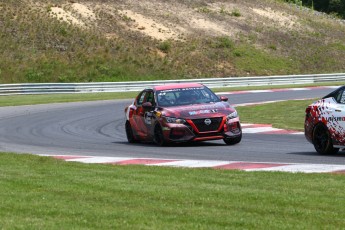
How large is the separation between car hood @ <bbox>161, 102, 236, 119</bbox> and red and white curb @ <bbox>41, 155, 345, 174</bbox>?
3084 mm

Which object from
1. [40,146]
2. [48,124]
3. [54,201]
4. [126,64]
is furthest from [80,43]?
[54,201]

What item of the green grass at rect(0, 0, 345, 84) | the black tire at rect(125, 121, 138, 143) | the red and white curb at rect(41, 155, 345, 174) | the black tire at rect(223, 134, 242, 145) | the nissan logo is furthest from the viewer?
the green grass at rect(0, 0, 345, 84)

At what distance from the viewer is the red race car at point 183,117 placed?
19.0 metres

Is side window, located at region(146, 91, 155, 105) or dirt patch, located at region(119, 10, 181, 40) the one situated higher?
side window, located at region(146, 91, 155, 105)

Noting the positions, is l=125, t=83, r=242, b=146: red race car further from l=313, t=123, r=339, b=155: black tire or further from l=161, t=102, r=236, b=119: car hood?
l=313, t=123, r=339, b=155: black tire

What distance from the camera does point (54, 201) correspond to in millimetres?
9680

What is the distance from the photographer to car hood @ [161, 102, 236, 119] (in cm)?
1902

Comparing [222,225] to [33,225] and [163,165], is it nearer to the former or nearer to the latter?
[33,225]

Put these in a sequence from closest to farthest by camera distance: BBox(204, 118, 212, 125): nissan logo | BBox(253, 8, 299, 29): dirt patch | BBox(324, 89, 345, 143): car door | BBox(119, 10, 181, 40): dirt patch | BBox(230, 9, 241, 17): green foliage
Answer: BBox(324, 89, 345, 143): car door < BBox(204, 118, 212, 125): nissan logo < BBox(119, 10, 181, 40): dirt patch < BBox(230, 9, 241, 17): green foliage < BBox(253, 8, 299, 29): dirt patch

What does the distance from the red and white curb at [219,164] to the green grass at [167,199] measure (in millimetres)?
749

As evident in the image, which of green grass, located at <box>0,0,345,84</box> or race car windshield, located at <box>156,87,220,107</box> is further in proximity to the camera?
green grass, located at <box>0,0,345,84</box>

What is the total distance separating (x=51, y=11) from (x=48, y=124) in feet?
124

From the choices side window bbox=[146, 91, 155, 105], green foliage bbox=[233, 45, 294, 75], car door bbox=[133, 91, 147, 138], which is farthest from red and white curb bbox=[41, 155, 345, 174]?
green foliage bbox=[233, 45, 294, 75]

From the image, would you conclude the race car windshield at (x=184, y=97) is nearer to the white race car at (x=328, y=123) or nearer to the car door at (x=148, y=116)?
the car door at (x=148, y=116)
